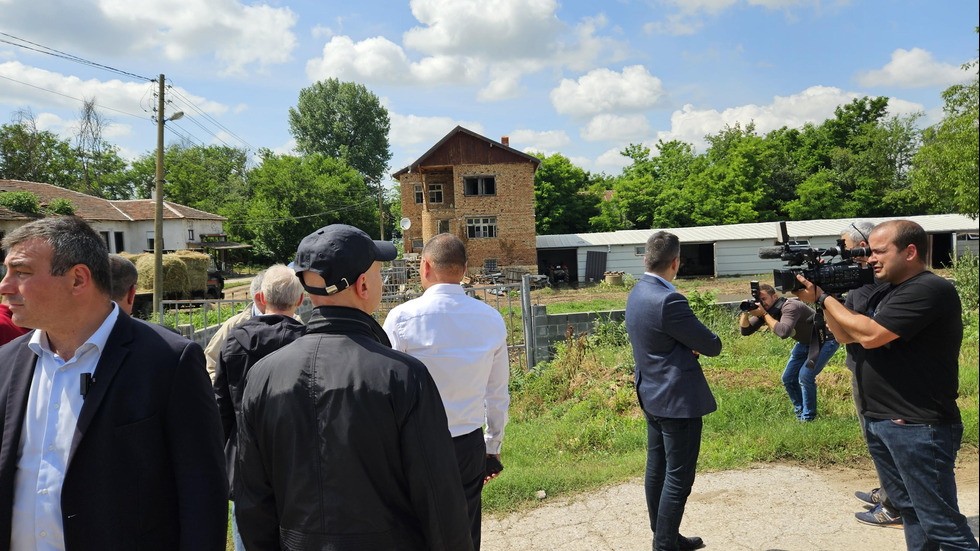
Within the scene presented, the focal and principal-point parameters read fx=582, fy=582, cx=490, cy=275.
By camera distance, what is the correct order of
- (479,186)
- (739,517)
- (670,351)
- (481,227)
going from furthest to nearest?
(481,227), (479,186), (739,517), (670,351)

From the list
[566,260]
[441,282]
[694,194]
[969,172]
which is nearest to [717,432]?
[441,282]

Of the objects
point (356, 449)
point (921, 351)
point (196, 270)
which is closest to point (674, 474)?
point (921, 351)

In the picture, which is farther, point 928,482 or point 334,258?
point 928,482

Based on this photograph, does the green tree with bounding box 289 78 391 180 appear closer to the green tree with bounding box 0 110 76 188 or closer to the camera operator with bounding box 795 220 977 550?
the green tree with bounding box 0 110 76 188

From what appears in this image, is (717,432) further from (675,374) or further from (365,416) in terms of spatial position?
(365,416)

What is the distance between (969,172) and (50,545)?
26.8 meters

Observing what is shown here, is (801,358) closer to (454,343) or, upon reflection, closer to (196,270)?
(454,343)

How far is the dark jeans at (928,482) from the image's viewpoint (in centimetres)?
286

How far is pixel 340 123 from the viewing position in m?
62.8

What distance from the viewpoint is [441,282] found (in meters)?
3.47

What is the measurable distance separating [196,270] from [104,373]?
2597cm

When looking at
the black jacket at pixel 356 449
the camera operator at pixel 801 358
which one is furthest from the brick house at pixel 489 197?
the black jacket at pixel 356 449

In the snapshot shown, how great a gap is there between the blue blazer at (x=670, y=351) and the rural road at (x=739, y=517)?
1.19 metres

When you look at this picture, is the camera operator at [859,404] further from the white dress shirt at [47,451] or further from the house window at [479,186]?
the house window at [479,186]
